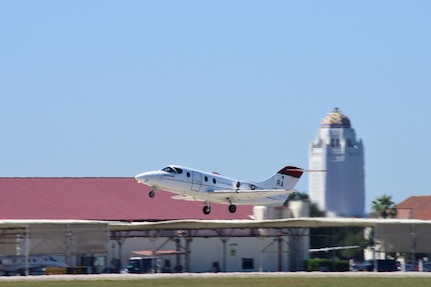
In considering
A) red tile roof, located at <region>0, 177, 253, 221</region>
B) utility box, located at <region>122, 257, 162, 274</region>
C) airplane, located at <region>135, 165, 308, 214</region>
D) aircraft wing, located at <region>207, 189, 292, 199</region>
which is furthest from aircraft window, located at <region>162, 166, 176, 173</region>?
red tile roof, located at <region>0, 177, 253, 221</region>

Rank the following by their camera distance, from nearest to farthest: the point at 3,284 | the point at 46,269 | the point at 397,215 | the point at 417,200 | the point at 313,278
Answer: the point at 3,284 < the point at 313,278 < the point at 46,269 < the point at 397,215 < the point at 417,200

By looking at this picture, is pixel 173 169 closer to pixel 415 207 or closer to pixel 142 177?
pixel 142 177

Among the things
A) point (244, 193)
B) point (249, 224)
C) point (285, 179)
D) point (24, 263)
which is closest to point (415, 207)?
point (285, 179)

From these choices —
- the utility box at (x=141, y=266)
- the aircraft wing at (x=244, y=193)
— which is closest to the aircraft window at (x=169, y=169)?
the aircraft wing at (x=244, y=193)

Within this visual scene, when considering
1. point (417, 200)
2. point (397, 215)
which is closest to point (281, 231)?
point (397, 215)

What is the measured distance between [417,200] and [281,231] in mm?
57028

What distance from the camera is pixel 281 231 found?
258 ft

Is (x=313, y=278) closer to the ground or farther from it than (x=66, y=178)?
closer to the ground

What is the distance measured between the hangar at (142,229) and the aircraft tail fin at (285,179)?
253 cm

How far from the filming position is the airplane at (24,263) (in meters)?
65.6

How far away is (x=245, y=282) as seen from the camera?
5491cm

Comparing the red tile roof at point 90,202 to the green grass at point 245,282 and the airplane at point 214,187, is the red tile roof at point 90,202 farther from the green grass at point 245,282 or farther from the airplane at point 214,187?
the green grass at point 245,282

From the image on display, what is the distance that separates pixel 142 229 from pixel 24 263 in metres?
9.16

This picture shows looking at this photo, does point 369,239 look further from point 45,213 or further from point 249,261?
point 45,213
